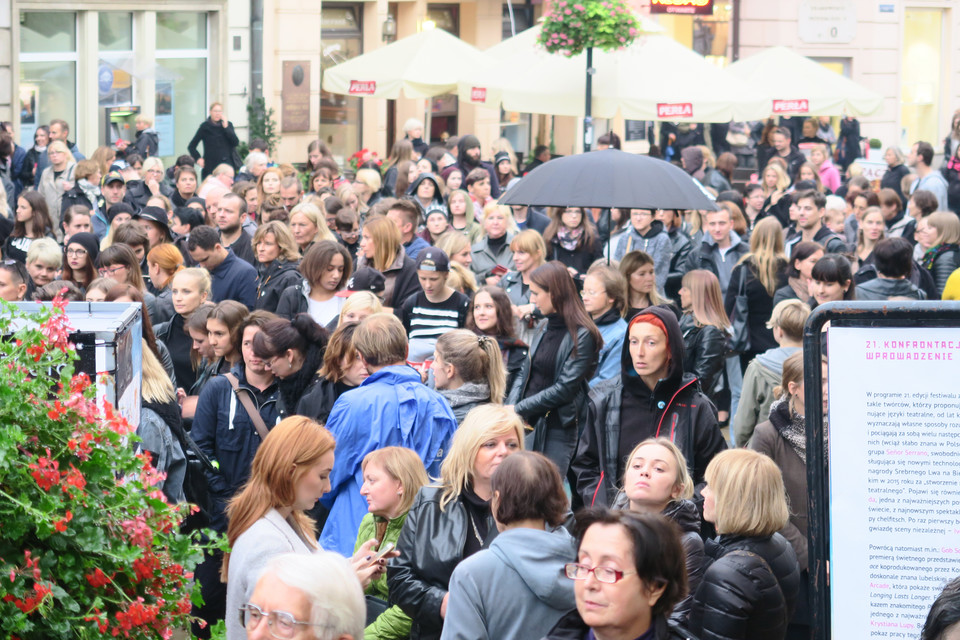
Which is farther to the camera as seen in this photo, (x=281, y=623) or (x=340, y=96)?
(x=340, y=96)

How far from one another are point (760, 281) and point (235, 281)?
154 inches

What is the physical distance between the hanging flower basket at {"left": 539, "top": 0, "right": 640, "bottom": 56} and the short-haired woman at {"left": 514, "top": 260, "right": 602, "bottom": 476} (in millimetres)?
7418

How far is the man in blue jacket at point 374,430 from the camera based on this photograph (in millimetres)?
5531

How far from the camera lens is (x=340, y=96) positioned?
24359 mm

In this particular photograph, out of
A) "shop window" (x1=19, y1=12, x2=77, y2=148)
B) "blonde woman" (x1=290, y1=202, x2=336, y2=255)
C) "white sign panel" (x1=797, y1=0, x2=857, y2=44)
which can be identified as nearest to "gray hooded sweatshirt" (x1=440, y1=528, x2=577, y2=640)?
"blonde woman" (x1=290, y1=202, x2=336, y2=255)

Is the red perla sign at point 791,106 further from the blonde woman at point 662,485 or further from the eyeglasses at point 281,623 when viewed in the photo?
the eyeglasses at point 281,623

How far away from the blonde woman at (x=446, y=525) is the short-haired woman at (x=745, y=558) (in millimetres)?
750

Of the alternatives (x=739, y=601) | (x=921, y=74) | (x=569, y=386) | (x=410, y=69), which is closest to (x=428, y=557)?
(x=739, y=601)

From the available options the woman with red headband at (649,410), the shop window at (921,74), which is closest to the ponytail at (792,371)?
the woman with red headband at (649,410)

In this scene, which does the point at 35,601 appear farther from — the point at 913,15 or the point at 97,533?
the point at 913,15

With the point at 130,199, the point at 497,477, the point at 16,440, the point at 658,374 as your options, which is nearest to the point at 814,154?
the point at 130,199

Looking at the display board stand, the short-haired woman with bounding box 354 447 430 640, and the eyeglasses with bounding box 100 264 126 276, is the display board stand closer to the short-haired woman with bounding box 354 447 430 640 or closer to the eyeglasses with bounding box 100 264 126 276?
the short-haired woman with bounding box 354 447 430 640

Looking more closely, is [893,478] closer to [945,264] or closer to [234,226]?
[234,226]

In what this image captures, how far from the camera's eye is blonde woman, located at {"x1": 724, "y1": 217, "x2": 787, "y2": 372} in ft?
32.2
